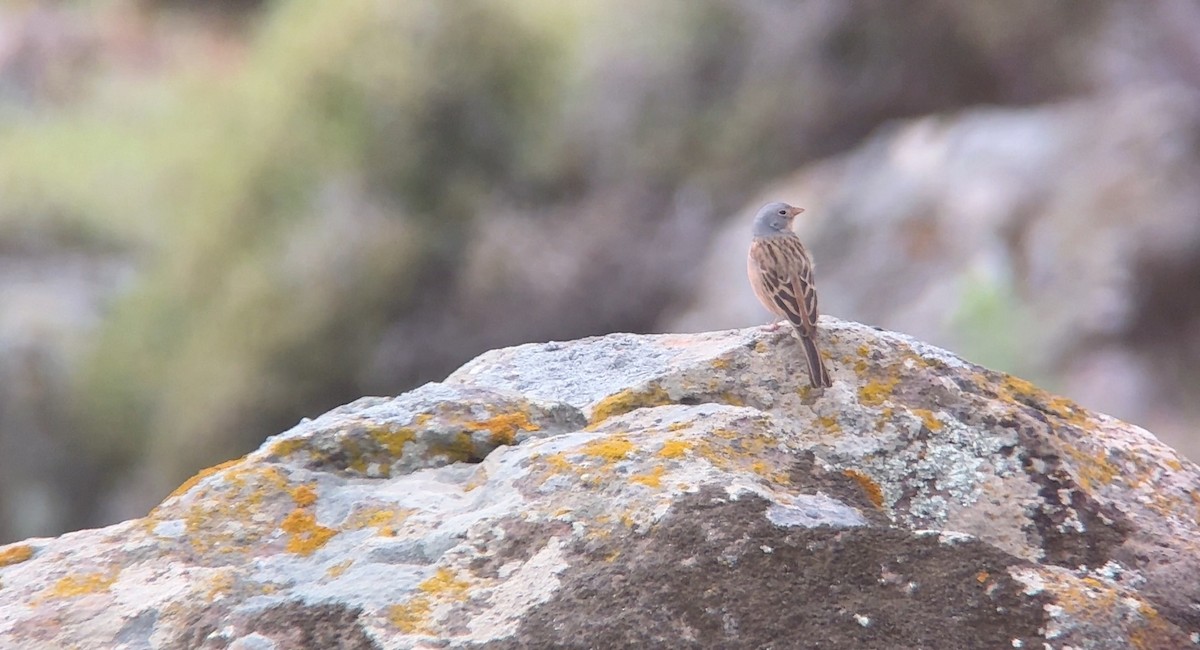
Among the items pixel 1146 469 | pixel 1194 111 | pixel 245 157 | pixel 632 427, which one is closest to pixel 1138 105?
pixel 1194 111

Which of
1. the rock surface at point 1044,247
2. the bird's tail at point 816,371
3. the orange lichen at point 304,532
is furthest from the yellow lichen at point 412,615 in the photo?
the rock surface at point 1044,247

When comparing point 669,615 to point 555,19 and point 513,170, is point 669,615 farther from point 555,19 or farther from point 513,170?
point 555,19

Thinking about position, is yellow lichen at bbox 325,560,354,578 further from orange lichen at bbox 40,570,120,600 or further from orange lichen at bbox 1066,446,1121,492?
orange lichen at bbox 1066,446,1121,492

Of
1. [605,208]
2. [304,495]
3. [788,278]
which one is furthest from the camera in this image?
[605,208]

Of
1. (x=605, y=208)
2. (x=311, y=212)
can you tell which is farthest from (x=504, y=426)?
(x=311, y=212)

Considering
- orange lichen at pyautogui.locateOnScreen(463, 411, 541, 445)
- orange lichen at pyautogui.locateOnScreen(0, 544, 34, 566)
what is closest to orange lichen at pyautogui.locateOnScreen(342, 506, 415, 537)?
orange lichen at pyautogui.locateOnScreen(463, 411, 541, 445)

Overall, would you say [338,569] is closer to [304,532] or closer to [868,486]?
[304,532]
